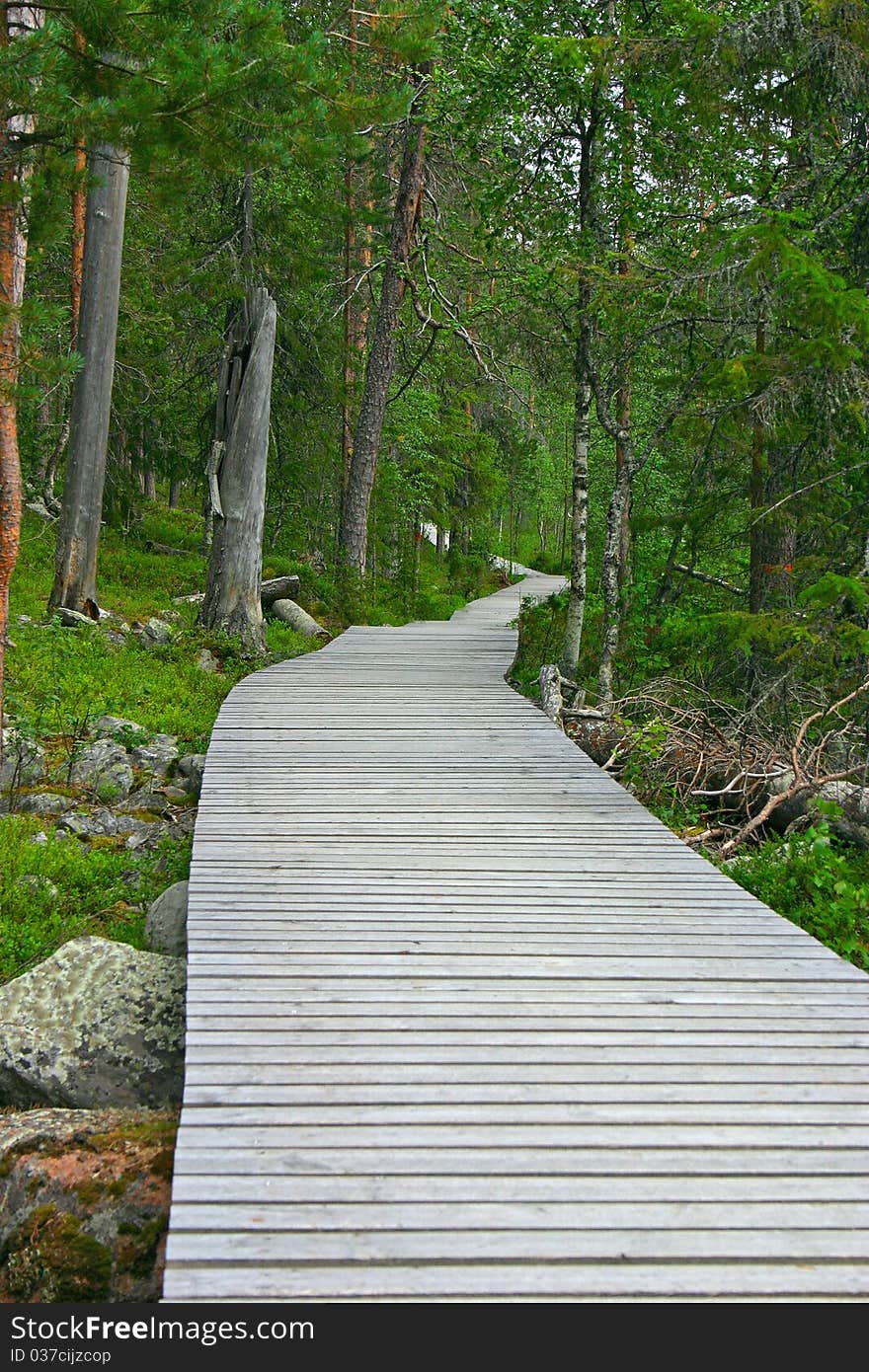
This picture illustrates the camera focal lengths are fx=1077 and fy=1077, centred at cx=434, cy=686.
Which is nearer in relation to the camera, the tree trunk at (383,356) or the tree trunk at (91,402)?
the tree trunk at (91,402)

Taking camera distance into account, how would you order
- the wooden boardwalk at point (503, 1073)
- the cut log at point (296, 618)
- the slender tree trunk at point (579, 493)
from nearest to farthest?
1. the wooden boardwalk at point (503, 1073)
2. the slender tree trunk at point (579, 493)
3. the cut log at point (296, 618)

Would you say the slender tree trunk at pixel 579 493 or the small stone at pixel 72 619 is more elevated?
the slender tree trunk at pixel 579 493

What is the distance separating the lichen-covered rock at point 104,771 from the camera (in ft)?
25.4

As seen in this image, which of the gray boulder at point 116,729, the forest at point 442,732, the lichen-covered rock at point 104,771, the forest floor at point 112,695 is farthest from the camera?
the gray boulder at point 116,729

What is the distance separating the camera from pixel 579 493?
1166 centimetres

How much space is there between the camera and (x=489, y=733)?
834 cm

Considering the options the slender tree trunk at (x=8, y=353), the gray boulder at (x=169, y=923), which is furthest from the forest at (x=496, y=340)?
the gray boulder at (x=169, y=923)

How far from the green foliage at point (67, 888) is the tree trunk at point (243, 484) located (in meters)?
5.92

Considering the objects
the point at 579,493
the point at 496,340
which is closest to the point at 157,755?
the point at 579,493

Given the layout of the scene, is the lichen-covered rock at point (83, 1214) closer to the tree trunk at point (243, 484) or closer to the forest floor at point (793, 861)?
the forest floor at point (793, 861)

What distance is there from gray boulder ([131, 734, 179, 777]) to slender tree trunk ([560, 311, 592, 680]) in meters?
4.87

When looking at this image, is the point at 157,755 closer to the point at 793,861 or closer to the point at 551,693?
the point at 551,693

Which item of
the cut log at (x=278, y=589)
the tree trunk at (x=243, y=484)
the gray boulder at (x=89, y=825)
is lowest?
the gray boulder at (x=89, y=825)

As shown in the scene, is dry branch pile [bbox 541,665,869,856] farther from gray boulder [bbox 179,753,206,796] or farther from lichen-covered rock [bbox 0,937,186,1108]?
lichen-covered rock [bbox 0,937,186,1108]
